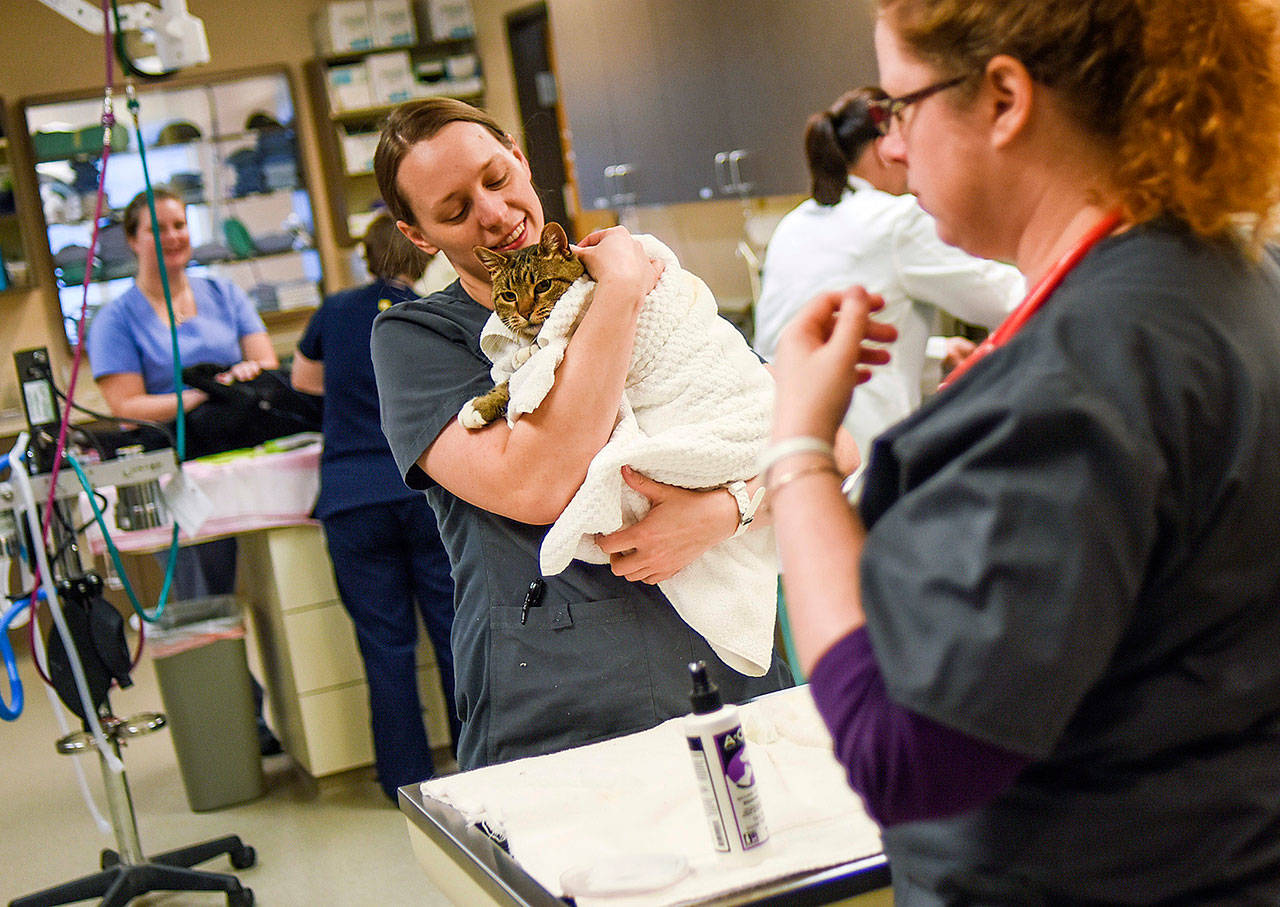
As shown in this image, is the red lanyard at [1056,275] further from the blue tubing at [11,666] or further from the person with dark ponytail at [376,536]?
the person with dark ponytail at [376,536]

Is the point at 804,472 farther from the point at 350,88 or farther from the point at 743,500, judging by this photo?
the point at 350,88

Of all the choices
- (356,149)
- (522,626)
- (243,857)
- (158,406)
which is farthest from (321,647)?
(356,149)

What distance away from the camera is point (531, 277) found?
1434 mm

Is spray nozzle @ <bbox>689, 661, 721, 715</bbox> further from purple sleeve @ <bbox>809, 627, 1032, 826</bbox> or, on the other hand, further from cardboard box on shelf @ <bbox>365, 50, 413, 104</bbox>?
cardboard box on shelf @ <bbox>365, 50, 413, 104</bbox>

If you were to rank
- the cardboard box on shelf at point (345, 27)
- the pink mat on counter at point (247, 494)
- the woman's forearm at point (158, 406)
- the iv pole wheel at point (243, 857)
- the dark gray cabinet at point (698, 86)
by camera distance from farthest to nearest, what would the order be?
the cardboard box on shelf at point (345, 27) < the woman's forearm at point (158, 406) < the dark gray cabinet at point (698, 86) < the pink mat on counter at point (247, 494) < the iv pole wheel at point (243, 857)

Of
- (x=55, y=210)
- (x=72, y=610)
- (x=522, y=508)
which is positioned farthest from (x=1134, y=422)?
(x=55, y=210)

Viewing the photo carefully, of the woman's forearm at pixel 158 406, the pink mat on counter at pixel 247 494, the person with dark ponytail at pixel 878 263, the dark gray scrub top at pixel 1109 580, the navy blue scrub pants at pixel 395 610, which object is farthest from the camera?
the woman's forearm at pixel 158 406

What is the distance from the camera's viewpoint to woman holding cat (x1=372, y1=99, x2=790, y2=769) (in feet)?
4.56

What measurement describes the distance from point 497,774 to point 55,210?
5877mm

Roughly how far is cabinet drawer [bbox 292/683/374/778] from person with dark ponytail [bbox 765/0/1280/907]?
10.8 ft

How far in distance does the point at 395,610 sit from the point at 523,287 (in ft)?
7.75

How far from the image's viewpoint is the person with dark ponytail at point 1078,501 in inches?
25.4

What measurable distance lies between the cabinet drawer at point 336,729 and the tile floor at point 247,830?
108mm

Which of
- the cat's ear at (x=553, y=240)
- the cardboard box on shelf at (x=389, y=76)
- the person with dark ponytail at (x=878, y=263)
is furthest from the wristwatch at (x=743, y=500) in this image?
the cardboard box on shelf at (x=389, y=76)
